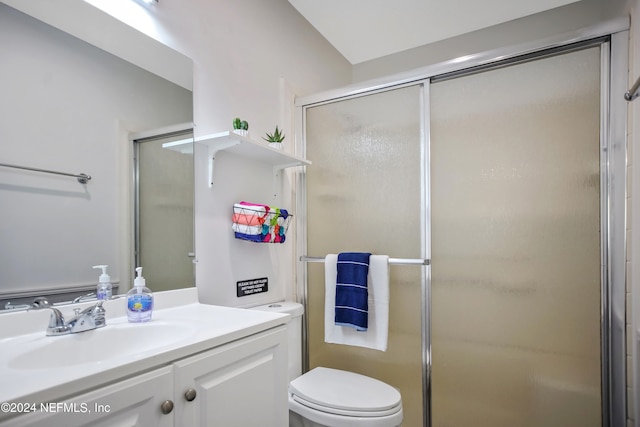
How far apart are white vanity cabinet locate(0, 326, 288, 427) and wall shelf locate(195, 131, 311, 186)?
2.56ft

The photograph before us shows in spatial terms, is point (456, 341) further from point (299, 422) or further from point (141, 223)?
point (141, 223)

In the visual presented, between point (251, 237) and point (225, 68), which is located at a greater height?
point (225, 68)

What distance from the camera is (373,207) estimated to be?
1.87 metres

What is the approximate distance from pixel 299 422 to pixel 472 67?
1792 mm

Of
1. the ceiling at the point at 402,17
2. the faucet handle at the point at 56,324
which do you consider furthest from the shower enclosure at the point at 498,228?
the faucet handle at the point at 56,324

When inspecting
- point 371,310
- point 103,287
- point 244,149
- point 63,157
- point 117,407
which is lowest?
point 371,310

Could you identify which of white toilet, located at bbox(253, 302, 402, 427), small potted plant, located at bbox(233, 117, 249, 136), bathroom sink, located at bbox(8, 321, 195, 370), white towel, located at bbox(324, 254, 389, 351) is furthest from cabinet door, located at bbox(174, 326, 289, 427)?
small potted plant, located at bbox(233, 117, 249, 136)

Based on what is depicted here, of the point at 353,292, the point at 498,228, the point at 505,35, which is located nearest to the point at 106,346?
the point at 353,292

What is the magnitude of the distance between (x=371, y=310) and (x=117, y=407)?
4.11ft

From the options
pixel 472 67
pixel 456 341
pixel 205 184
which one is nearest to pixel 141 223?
pixel 205 184

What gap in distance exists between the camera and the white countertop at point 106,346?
62 centimetres

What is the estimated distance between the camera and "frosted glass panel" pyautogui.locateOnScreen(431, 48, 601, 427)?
4.75 feet

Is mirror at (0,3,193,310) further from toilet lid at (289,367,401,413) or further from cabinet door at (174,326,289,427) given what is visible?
toilet lid at (289,367,401,413)

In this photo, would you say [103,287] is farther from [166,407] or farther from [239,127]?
[239,127]
